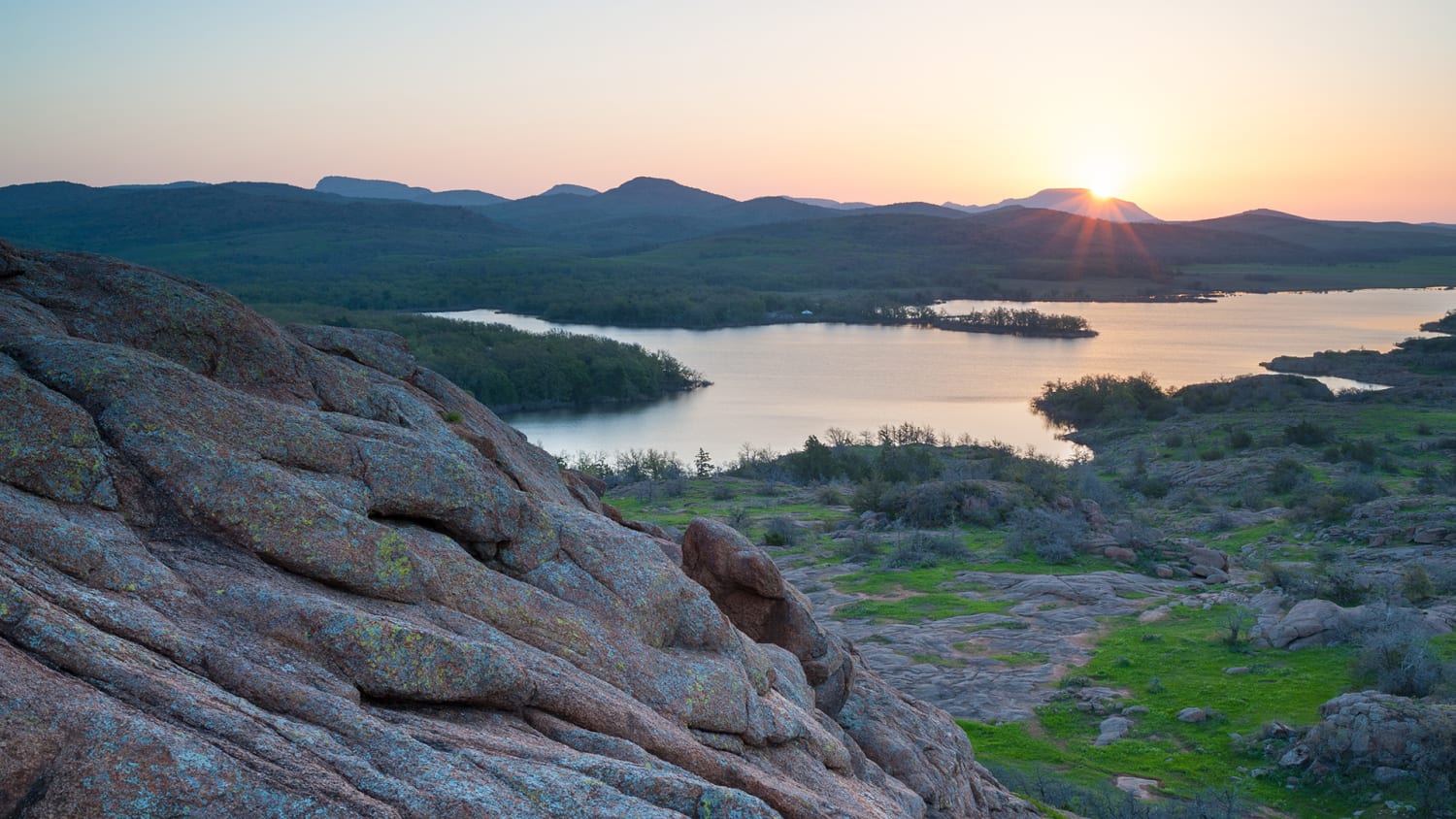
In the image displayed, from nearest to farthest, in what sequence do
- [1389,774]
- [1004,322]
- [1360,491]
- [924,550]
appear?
[1389,774] → [924,550] → [1360,491] → [1004,322]

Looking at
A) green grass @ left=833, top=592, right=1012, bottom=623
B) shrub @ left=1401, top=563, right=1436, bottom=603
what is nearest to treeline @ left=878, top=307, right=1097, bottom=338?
shrub @ left=1401, top=563, right=1436, bottom=603

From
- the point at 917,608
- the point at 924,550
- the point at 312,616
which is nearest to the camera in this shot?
the point at 312,616

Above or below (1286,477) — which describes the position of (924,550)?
below

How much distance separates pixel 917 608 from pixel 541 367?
58.8 meters

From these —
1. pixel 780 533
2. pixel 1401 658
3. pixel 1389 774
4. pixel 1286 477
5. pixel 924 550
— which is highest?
pixel 1401 658

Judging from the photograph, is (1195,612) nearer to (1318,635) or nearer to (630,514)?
(1318,635)

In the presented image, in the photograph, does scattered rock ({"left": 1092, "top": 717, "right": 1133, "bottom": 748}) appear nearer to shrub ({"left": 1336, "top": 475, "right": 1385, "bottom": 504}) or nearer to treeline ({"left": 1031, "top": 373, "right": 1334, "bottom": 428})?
shrub ({"left": 1336, "top": 475, "right": 1385, "bottom": 504})

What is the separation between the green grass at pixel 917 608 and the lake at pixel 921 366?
2839 cm

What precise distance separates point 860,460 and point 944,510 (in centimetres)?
1360

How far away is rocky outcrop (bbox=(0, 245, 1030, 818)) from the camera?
5.46 meters

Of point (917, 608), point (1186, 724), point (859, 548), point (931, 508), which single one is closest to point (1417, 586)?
point (1186, 724)

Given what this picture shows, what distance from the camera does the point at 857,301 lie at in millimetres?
147000

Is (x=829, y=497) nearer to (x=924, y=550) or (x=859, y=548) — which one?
(x=859, y=548)

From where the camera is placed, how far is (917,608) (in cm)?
2606
